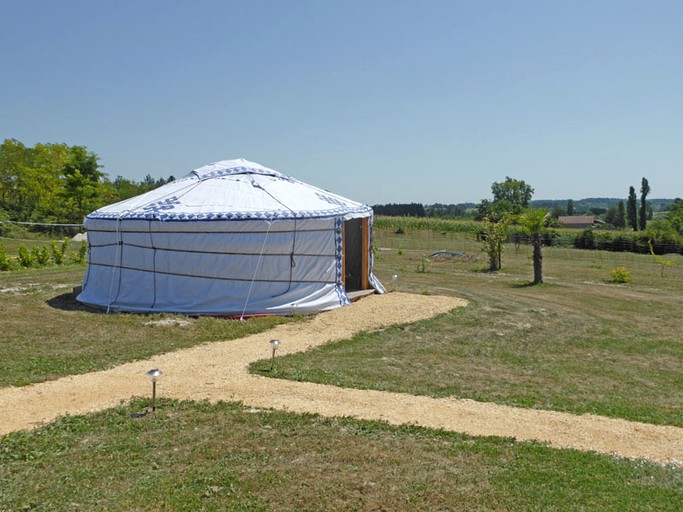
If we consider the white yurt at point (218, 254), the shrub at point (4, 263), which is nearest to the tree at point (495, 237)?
the white yurt at point (218, 254)

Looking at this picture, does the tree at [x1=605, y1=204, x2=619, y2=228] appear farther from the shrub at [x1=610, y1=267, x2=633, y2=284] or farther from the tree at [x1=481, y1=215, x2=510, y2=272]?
the shrub at [x1=610, y1=267, x2=633, y2=284]

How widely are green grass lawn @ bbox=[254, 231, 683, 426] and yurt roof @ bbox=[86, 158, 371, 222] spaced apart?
3399 mm

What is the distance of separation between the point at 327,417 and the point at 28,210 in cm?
4266

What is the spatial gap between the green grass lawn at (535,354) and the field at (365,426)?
0.05 meters

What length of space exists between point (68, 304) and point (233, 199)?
Result: 4.33 m

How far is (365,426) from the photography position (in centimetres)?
608

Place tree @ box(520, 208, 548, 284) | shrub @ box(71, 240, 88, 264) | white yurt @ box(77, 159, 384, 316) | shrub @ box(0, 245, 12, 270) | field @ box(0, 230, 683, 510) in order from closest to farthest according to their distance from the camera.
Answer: field @ box(0, 230, 683, 510), white yurt @ box(77, 159, 384, 316), tree @ box(520, 208, 548, 284), shrub @ box(0, 245, 12, 270), shrub @ box(71, 240, 88, 264)

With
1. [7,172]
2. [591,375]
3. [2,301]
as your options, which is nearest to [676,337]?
[591,375]

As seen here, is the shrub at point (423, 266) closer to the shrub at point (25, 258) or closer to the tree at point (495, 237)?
the tree at point (495, 237)

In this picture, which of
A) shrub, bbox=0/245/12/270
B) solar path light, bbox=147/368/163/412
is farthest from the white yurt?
shrub, bbox=0/245/12/270

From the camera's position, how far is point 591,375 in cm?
888

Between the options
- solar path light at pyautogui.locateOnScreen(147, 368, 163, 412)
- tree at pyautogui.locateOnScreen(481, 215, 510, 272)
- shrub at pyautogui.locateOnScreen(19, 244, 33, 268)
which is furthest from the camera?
tree at pyautogui.locateOnScreen(481, 215, 510, 272)

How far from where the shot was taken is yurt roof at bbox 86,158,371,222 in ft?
41.7

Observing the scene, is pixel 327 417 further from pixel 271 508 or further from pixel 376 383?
pixel 271 508
